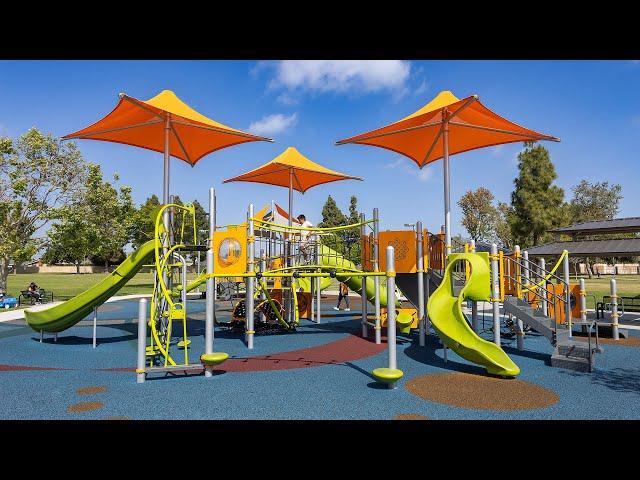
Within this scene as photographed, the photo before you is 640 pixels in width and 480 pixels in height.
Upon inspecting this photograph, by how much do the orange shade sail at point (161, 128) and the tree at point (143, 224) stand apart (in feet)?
31.5

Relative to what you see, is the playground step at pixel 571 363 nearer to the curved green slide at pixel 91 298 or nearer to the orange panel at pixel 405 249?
the orange panel at pixel 405 249

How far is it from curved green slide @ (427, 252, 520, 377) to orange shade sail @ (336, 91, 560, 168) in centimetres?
404

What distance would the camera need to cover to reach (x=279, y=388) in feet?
22.7

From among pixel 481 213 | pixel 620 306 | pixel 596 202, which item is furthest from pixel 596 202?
pixel 620 306

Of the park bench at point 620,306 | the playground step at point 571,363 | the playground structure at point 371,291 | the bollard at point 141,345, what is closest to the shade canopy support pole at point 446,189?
the playground structure at point 371,291

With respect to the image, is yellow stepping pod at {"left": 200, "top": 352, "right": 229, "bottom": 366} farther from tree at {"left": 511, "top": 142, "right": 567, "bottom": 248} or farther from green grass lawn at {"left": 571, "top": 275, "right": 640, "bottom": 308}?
tree at {"left": 511, "top": 142, "right": 567, "bottom": 248}

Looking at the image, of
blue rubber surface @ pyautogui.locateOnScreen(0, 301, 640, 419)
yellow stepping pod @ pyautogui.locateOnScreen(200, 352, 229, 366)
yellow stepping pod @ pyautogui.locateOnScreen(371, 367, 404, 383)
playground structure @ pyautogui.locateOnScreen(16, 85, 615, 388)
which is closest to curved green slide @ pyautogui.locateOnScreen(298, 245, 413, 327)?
playground structure @ pyautogui.locateOnScreen(16, 85, 615, 388)

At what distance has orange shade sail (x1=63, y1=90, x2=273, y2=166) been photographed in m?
10.8

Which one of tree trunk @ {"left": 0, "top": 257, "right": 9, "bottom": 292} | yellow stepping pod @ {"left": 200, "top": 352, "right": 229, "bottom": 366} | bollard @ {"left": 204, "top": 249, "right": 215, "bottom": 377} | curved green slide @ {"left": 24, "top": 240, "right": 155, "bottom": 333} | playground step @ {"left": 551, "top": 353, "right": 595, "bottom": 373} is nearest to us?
yellow stepping pod @ {"left": 200, "top": 352, "right": 229, "bottom": 366}

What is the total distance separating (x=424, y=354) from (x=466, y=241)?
10.3 feet

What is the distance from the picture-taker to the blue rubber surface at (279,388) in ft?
18.8

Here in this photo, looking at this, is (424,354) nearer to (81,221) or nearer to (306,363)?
(306,363)

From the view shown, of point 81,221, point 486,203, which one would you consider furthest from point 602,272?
point 81,221

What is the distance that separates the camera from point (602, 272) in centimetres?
6384
